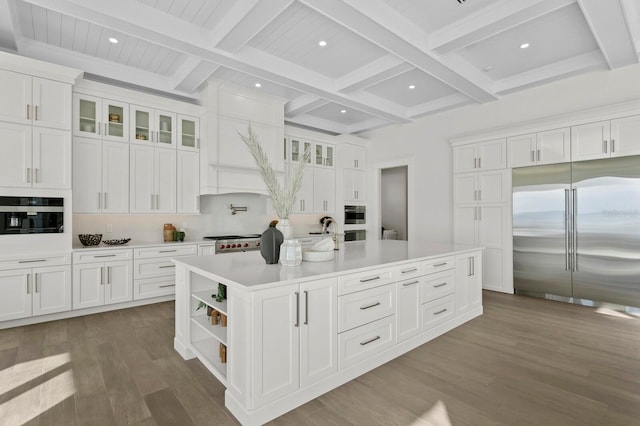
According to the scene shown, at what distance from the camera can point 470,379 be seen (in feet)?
Answer: 7.73

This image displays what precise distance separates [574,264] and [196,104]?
234 inches

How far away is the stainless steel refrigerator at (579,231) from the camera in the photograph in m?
3.83

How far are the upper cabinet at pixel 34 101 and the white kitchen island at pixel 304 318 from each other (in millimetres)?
2546

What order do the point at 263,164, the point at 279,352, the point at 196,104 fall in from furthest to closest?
the point at 196,104 → the point at 263,164 → the point at 279,352

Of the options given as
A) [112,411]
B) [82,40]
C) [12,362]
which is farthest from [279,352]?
[82,40]

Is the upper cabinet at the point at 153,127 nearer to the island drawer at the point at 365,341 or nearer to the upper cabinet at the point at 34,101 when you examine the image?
the upper cabinet at the point at 34,101

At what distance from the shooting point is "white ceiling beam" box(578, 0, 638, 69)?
9.32 ft

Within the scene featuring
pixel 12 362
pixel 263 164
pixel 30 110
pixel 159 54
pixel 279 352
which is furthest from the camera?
pixel 159 54

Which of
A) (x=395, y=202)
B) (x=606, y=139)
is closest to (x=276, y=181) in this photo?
(x=606, y=139)

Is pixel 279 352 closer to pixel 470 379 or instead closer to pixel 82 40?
pixel 470 379

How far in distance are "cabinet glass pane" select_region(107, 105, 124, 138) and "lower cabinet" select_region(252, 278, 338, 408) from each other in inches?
145

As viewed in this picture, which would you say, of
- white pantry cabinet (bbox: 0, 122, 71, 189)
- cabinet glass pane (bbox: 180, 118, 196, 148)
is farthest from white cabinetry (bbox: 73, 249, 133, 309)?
cabinet glass pane (bbox: 180, 118, 196, 148)

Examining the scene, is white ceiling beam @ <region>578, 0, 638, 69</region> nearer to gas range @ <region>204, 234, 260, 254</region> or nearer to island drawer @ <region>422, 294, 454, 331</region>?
island drawer @ <region>422, 294, 454, 331</region>

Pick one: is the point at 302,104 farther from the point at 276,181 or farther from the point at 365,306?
the point at 365,306
